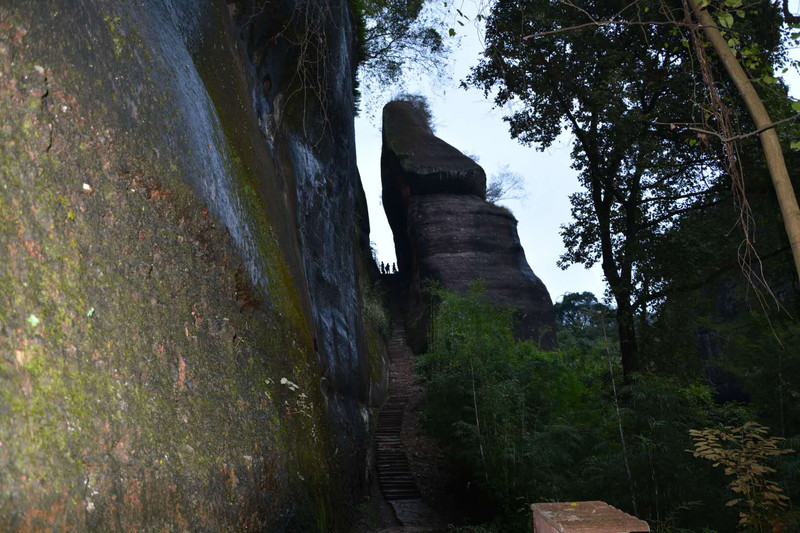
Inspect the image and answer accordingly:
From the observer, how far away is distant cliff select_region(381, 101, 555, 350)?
24344mm

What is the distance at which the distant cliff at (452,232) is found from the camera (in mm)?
24344

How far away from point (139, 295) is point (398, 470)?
38.7 ft

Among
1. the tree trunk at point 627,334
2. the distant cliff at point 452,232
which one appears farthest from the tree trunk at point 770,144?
the distant cliff at point 452,232

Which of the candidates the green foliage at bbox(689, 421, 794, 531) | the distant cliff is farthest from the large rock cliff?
the distant cliff

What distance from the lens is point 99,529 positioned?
2.66 meters

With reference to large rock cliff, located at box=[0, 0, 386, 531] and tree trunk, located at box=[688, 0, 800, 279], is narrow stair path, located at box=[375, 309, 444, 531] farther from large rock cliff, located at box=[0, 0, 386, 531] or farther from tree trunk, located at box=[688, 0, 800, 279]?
tree trunk, located at box=[688, 0, 800, 279]

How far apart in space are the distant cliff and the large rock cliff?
58.7ft

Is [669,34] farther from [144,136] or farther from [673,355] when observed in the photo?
[144,136]

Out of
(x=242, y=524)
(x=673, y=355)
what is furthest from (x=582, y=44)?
(x=242, y=524)

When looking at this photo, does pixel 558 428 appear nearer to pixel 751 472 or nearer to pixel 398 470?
pixel 751 472

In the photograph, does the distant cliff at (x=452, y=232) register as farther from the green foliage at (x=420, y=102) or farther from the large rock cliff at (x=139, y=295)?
the large rock cliff at (x=139, y=295)

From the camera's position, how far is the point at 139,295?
132 inches

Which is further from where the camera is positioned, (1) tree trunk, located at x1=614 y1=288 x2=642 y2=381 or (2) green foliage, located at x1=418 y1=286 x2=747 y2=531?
(1) tree trunk, located at x1=614 y1=288 x2=642 y2=381

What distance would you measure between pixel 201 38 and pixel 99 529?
4411 millimetres
